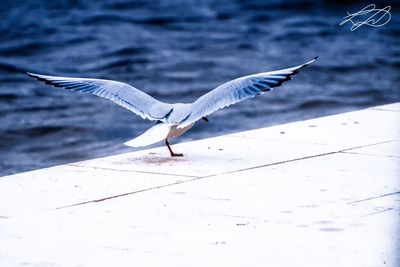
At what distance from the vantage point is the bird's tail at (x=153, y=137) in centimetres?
643

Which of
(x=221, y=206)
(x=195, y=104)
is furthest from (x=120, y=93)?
(x=221, y=206)

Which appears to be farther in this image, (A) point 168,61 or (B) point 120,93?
(A) point 168,61

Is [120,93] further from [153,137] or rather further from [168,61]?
[168,61]

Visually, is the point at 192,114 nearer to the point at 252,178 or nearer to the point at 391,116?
the point at 252,178

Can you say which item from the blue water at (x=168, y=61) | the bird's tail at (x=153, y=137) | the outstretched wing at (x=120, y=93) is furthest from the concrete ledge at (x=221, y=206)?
the blue water at (x=168, y=61)

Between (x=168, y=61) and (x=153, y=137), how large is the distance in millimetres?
11159

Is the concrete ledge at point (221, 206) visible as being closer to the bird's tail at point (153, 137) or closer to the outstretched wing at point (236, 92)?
the bird's tail at point (153, 137)

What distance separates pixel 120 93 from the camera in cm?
692

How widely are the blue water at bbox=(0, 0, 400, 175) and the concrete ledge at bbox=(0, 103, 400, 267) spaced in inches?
186

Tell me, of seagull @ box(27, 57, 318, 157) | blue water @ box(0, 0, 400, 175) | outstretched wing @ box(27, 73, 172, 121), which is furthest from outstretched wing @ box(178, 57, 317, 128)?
blue water @ box(0, 0, 400, 175)

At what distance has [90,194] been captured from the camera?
6.08 metres

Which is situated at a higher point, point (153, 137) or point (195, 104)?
point (195, 104)

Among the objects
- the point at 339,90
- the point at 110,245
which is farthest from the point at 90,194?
the point at 339,90

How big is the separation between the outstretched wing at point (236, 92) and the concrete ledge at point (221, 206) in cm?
33
